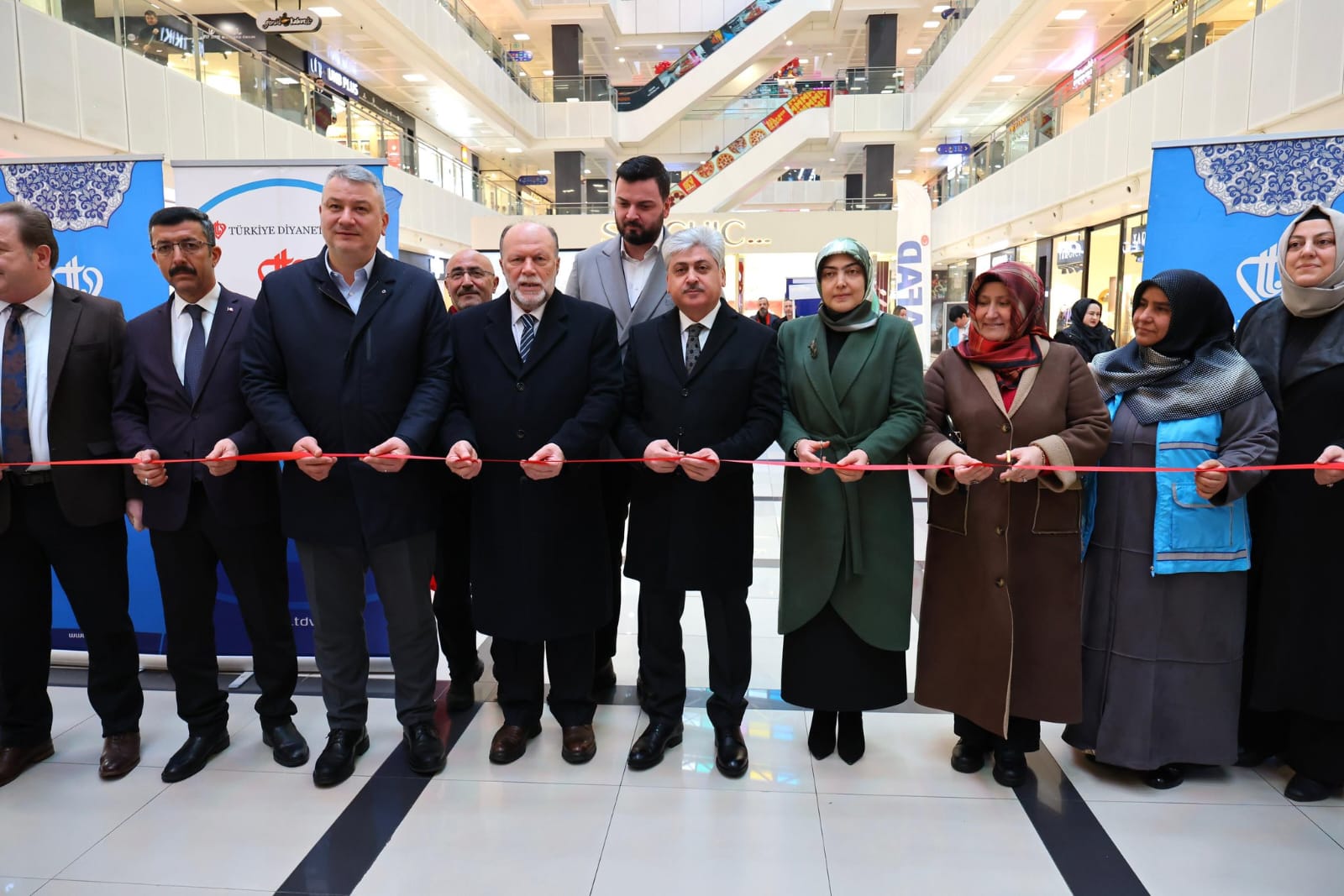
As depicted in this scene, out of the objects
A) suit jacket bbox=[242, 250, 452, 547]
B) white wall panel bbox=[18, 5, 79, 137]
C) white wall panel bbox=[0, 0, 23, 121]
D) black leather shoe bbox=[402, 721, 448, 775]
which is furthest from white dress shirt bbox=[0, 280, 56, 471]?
white wall panel bbox=[18, 5, 79, 137]

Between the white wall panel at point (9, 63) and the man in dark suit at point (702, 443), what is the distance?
677 cm

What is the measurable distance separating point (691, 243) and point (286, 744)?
2247 mm

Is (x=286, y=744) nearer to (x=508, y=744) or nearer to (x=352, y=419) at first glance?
(x=508, y=744)

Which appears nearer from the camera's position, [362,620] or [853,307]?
[853,307]

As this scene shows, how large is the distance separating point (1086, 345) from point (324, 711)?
Answer: 23.8 feet

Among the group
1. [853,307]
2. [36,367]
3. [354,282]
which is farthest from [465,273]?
[853,307]

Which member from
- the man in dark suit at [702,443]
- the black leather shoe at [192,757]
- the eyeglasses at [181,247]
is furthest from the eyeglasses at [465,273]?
the black leather shoe at [192,757]

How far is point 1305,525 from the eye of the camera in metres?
2.69

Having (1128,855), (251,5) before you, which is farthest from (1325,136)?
(251,5)

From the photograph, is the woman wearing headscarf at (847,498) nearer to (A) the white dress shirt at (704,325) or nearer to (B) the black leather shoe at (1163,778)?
(A) the white dress shirt at (704,325)

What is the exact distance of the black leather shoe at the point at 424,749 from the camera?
2906 millimetres

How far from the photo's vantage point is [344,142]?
11.9 meters

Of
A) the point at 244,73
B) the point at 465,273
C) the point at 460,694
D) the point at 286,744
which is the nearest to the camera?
the point at 286,744

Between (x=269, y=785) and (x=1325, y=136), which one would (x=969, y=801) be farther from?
(x=1325, y=136)
